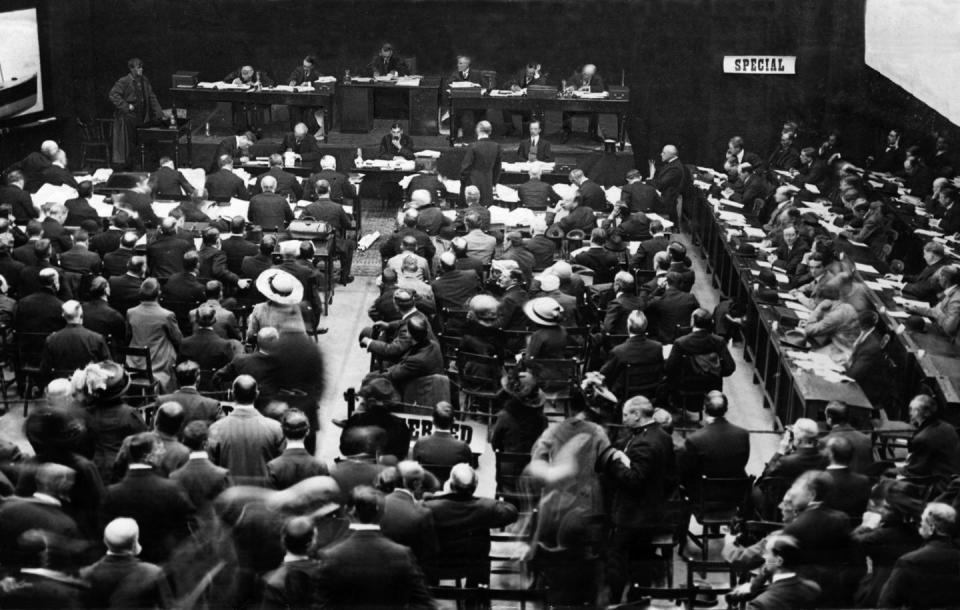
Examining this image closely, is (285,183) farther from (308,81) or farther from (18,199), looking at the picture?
(308,81)

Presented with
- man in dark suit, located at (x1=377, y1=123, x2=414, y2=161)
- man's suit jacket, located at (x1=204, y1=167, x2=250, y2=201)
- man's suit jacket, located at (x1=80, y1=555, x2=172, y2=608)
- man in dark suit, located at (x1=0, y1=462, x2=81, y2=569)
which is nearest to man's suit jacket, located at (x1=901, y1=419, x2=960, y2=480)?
man's suit jacket, located at (x1=80, y1=555, x2=172, y2=608)

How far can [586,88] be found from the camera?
22.5m

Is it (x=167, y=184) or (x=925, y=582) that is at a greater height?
(x=167, y=184)

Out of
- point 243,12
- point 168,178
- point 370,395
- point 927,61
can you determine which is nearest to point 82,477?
point 370,395

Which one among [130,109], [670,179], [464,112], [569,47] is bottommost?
[670,179]

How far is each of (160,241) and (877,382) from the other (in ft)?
26.2

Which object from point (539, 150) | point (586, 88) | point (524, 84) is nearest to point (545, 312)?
point (539, 150)

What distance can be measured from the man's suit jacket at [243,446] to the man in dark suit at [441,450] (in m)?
1.11

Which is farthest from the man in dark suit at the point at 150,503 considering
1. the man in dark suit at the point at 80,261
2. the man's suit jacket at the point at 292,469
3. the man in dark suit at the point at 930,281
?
the man in dark suit at the point at 930,281

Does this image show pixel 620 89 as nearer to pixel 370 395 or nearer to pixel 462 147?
pixel 462 147

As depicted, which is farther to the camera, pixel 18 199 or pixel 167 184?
pixel 167 184

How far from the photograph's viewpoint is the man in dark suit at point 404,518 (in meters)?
8.84

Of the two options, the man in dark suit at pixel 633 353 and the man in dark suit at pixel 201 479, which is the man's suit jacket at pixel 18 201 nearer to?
the man in dark suit at pixel 633 353

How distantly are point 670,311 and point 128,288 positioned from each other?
221 inches
